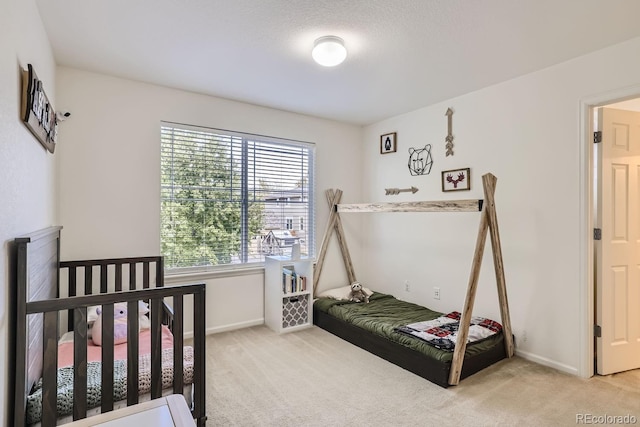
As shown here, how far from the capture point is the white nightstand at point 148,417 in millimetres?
1027

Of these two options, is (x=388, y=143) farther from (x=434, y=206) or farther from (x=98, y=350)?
(x=98, y=350)

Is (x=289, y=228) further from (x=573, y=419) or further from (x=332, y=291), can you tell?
(x=573, y=419)

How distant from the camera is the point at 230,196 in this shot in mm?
3551

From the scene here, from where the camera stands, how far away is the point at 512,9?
193cm

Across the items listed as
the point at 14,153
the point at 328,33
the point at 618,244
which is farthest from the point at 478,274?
the point at 14,153

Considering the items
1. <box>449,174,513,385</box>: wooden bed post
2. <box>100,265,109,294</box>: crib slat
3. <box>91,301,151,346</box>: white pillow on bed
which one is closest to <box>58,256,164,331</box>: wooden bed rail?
<box>100,265,109,294</box>: crib slat

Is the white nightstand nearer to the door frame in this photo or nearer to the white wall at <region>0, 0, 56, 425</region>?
the white wall at <region>0, 0, 56, 425</region>

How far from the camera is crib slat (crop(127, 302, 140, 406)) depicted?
1561mm

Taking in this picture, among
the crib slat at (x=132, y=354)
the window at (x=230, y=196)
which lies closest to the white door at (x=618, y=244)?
the window at (x=230, y=196)

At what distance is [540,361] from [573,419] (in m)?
0.83

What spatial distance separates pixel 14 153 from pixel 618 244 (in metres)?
3.87

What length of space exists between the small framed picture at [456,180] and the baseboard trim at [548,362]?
5.09 feet

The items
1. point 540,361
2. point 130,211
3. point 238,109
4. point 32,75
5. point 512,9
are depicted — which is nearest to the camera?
point 32,75

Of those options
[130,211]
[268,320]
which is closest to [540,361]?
[268,320]
